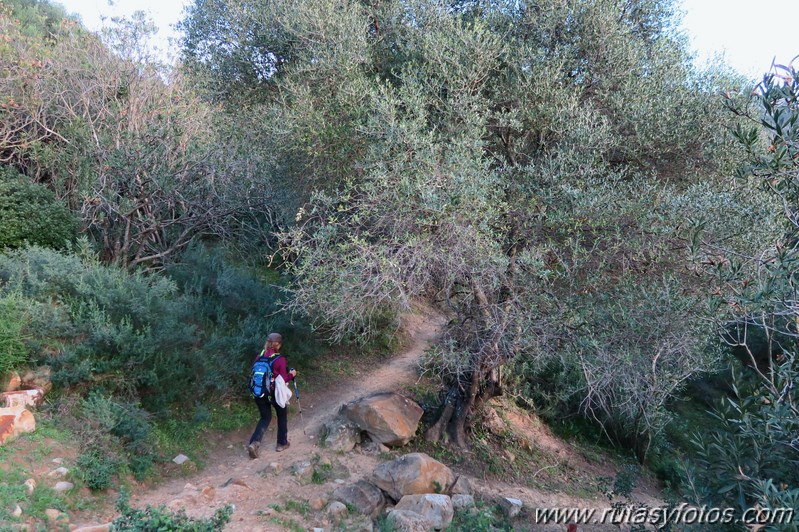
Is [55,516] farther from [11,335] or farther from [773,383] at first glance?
[773,383]

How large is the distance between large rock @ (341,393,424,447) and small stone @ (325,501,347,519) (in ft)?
6.75

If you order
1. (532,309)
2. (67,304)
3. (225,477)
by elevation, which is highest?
(532,309)

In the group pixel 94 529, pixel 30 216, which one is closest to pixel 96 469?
pixel 94 529

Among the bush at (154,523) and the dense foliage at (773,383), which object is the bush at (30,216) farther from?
the dense foliage at (773,383)

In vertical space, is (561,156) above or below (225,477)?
above

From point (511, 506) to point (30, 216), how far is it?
1135 centimetres

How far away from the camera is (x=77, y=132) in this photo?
41.9 ft

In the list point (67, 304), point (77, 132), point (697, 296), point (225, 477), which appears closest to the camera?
point (697, 296)

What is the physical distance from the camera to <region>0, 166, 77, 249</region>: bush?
12094 millimetres

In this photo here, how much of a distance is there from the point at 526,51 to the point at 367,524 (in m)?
6.77

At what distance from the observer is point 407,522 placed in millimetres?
6551

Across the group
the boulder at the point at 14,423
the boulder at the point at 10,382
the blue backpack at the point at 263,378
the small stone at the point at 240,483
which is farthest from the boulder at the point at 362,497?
the boulder at the point at 10,382

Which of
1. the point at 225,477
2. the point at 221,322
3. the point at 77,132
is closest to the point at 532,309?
the point at 225,477

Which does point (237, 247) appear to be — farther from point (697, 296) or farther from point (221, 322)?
point (697, 296)
